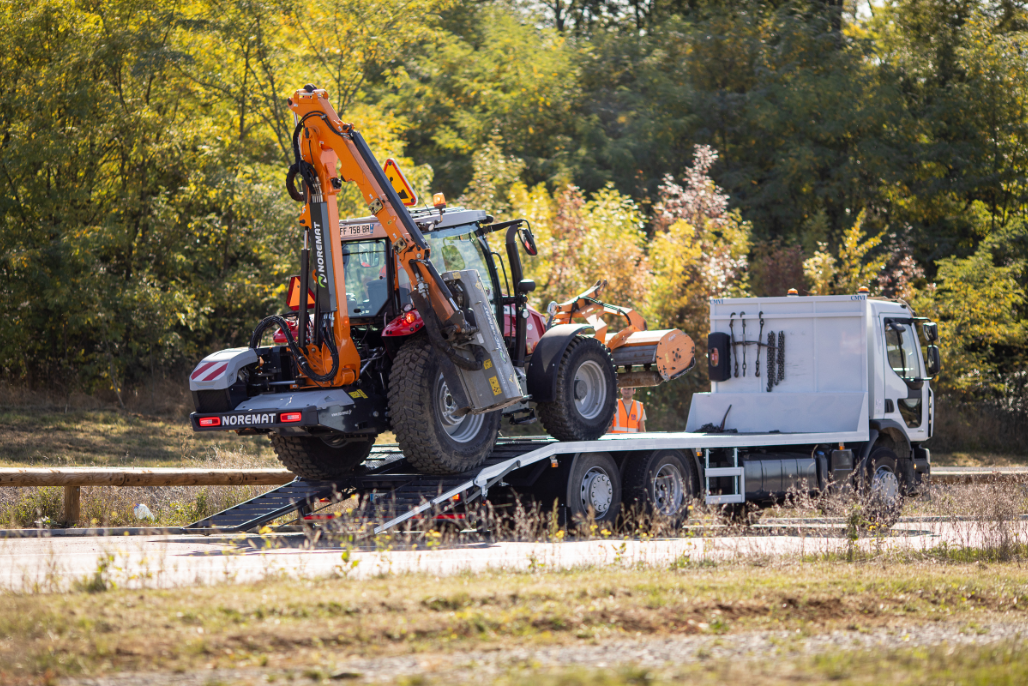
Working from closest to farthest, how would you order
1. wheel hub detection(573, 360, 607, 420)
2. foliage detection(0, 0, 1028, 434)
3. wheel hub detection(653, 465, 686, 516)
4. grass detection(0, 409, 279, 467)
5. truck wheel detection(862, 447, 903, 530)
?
wheel hub detection(573, 360, 607, 420)
wheel hub detection(653, 465, 686, 516)
truck wheel detection(862, 447, 903, 530)
grass detection(0, 409, 279, 467)
foliage detection(0, 0, 1028, 434)

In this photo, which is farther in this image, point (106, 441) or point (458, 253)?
point (106, 441)

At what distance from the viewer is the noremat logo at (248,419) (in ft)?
34.8

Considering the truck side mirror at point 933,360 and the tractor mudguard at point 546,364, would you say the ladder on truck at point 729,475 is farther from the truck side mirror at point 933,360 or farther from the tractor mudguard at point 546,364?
the truck side mirror at point 933,360

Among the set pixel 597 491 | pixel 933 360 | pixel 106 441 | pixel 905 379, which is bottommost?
pixel 597 491

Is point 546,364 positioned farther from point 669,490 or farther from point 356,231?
point 356,231

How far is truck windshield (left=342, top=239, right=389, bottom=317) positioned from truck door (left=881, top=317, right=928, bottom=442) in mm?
7206

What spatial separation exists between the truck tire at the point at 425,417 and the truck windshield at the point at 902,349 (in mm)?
6901

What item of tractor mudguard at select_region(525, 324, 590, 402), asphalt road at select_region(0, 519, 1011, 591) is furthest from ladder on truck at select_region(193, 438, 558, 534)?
tractor mudguard at select_region(525, 324, 590, 402)

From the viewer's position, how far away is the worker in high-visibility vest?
52.9 ft

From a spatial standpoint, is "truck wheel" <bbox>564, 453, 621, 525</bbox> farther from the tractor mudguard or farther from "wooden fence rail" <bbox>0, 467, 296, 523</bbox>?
"wooden fence rail" <bbox>0, 467, 296, 523</bbox>

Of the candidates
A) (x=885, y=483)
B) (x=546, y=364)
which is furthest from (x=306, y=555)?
(x=885, y=483)

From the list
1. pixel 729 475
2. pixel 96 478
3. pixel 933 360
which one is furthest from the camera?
pixel 933 360

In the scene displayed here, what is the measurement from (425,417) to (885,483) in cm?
753

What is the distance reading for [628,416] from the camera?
53.2ft
